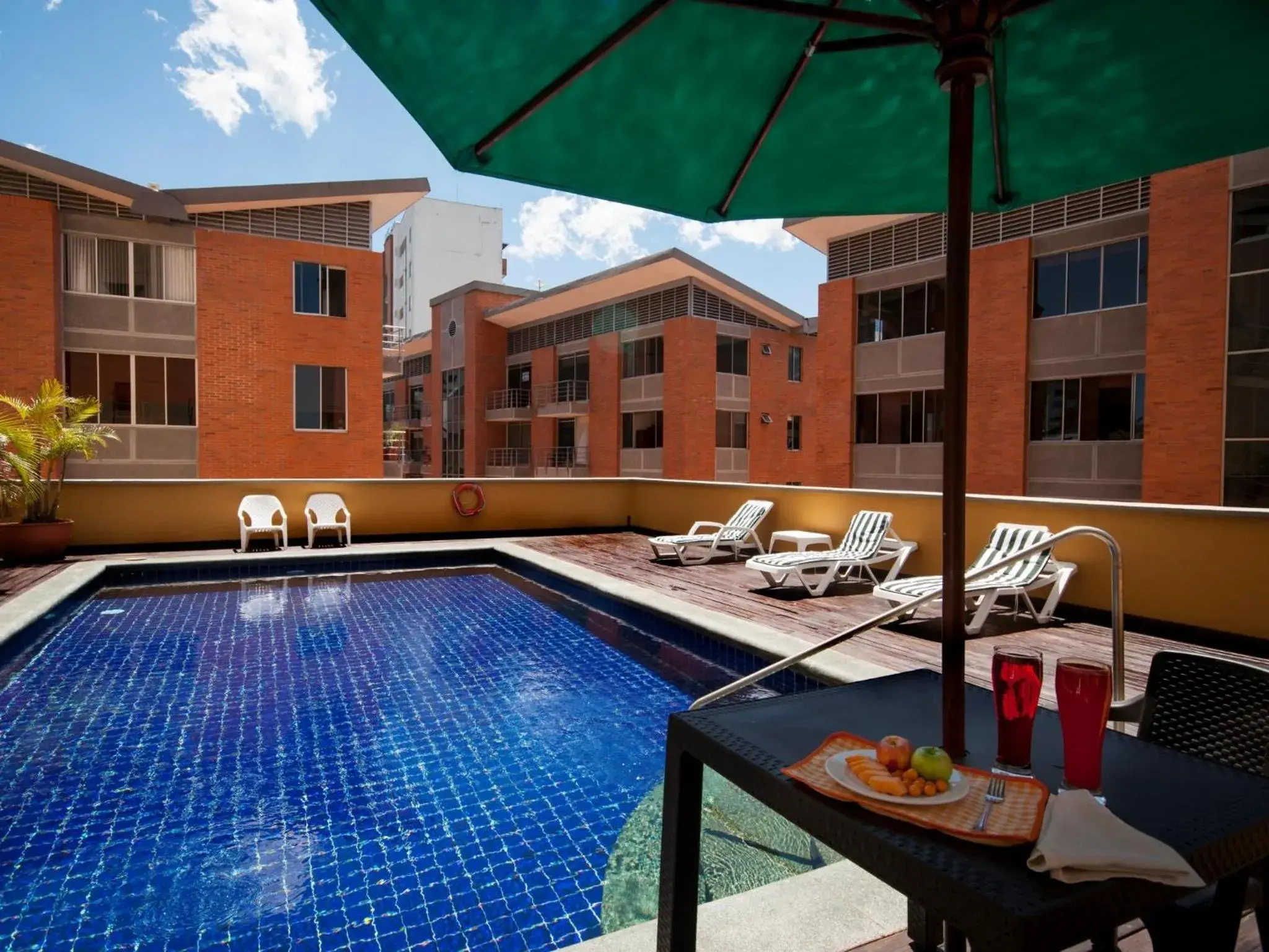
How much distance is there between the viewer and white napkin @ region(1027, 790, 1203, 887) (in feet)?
3.39

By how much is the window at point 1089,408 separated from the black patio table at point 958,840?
50.9 feet

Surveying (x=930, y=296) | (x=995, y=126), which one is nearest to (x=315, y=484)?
(x=995, y=126)

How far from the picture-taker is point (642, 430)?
87.7 ft

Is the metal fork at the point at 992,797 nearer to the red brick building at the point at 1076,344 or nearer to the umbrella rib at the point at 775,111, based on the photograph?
the umbrella rib at the point at 775,111

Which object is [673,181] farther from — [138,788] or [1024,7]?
[138,788]

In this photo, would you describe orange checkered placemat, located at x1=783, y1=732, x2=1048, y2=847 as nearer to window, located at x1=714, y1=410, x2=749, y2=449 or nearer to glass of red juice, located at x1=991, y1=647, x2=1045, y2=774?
glass of red juice, located at x1=991, y1=647, x2=1045, y2=774

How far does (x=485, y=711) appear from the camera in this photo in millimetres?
5102

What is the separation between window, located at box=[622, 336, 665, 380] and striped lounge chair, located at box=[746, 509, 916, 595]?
17.2m

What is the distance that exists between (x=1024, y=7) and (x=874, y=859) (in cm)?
229

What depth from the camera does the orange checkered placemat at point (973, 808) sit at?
1146mm

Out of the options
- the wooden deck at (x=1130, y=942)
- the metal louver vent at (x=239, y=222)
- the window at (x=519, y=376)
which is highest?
the metal louver vent at (x=239, y=222)

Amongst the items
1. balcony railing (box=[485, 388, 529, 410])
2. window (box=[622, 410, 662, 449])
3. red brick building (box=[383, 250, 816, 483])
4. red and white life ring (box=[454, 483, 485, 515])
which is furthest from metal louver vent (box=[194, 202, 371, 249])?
balcony railing (box=[485, 388, 529, 410])

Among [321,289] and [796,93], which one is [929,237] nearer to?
[321,289]

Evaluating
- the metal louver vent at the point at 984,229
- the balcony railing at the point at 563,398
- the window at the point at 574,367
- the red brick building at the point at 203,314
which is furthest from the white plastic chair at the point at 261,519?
the window at the point at 574,367
